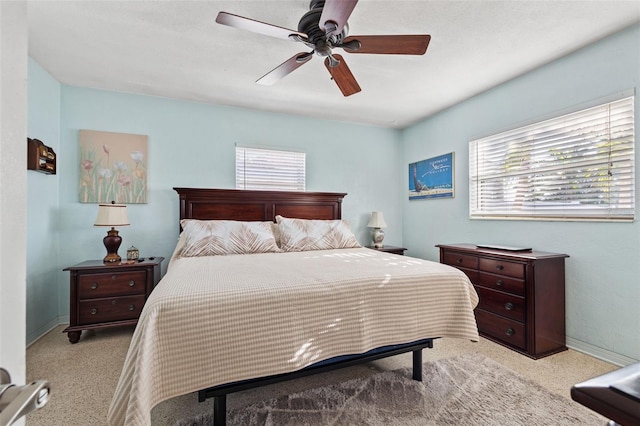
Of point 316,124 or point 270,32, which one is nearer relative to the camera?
point 270,32

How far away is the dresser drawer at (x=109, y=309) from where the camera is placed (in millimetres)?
2766

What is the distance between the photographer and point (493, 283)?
9.16ft

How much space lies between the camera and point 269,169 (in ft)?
13.2

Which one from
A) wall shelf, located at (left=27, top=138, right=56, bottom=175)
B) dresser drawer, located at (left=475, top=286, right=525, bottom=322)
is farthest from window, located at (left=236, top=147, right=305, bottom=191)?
dresser drawer, located at (left=475, top=286, right=525, bottom=322)

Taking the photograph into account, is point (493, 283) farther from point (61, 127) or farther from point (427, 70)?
point (61, 127)

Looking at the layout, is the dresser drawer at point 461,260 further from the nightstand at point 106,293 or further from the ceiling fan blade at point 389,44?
the nightstand at point 106,293

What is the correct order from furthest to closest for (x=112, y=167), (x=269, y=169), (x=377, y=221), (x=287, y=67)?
(x=377, y=221), (x=269, y=169), (x=112, y=167), (x=287, y=67)

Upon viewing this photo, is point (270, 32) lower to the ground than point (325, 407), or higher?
higher

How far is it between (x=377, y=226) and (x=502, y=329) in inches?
79.2

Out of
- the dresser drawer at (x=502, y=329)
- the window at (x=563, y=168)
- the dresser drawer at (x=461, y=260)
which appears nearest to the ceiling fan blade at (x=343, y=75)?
the window at (x=563, y=168)

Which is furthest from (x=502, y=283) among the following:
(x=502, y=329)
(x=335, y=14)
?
(x=335, y=14)

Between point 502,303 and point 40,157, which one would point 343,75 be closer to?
point 502,303

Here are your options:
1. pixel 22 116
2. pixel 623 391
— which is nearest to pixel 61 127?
pixel 22 116

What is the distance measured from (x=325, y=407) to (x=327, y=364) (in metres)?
0.30
